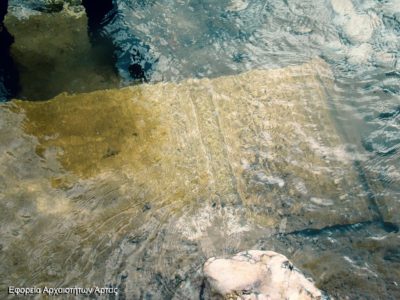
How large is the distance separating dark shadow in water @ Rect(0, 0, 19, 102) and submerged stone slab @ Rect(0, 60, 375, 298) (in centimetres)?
23

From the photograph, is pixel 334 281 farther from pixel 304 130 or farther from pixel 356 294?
pixel 304 130

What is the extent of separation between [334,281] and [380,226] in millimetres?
778

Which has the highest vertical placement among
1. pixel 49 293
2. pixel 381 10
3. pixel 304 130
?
pixel 381 10

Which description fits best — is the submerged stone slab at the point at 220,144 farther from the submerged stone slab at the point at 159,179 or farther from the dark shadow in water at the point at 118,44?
the dark shadow in water at the point at 118,44

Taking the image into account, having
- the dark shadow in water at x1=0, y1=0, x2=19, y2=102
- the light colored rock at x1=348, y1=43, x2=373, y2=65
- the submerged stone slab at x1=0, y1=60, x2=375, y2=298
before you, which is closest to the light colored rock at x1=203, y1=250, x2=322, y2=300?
the submerged stone slab at x1=0, y1=60, x2=375, y2=298

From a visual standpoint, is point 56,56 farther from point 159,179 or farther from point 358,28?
point 358,28

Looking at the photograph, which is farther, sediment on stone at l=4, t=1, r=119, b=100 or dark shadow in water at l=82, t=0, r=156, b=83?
dark shadow in water at l=82, t=0, r=156, b=83

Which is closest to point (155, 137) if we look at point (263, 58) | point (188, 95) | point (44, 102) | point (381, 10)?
point (188, 95)

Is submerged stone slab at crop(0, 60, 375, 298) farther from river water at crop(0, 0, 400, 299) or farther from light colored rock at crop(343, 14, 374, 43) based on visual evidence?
light colored rock at crop(343, 14, 374, 43)

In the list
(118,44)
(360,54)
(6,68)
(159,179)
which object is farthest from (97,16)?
(360,54)

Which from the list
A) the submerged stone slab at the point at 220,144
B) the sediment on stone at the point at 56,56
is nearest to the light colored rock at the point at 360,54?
the submerged stone slab at the point at 220,144

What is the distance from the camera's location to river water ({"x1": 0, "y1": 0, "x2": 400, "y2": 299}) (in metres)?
3.04

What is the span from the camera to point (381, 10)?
568 cm

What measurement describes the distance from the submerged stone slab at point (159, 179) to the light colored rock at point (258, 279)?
17.7 inches
